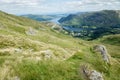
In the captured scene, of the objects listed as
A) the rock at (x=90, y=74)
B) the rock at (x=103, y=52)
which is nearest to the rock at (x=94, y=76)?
the rock at (x=90, y=74)

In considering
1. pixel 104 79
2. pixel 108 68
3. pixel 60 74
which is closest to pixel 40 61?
pixel 60 74

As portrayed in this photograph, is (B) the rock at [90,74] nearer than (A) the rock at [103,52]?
Yes

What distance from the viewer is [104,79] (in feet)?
116

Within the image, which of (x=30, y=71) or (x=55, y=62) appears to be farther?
(x=55, y=62)

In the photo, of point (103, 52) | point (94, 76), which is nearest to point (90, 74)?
point (94, 76)

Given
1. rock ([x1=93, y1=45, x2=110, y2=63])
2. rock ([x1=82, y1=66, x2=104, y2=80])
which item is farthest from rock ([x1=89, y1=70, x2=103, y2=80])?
rock ([x1=93, y1=45, x2=110, y2=63])

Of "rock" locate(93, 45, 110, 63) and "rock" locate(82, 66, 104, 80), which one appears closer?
"rock" locate(82, 66, 104, 80)

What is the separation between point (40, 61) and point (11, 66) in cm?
461

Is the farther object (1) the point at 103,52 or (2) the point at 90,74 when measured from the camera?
(1) the point at 103,52

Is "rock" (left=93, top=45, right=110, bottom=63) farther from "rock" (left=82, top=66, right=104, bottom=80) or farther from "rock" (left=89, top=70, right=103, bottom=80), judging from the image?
"rock" (left=82, top=66, right=104, bottom=80)

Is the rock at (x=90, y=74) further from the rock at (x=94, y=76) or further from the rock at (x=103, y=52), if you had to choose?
the rock at (x=103, y=52)

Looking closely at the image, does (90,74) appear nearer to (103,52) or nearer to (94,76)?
(94,76)

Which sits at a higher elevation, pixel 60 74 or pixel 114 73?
pixel 60 74

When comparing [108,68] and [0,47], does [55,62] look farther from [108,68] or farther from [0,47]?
[0,47]
